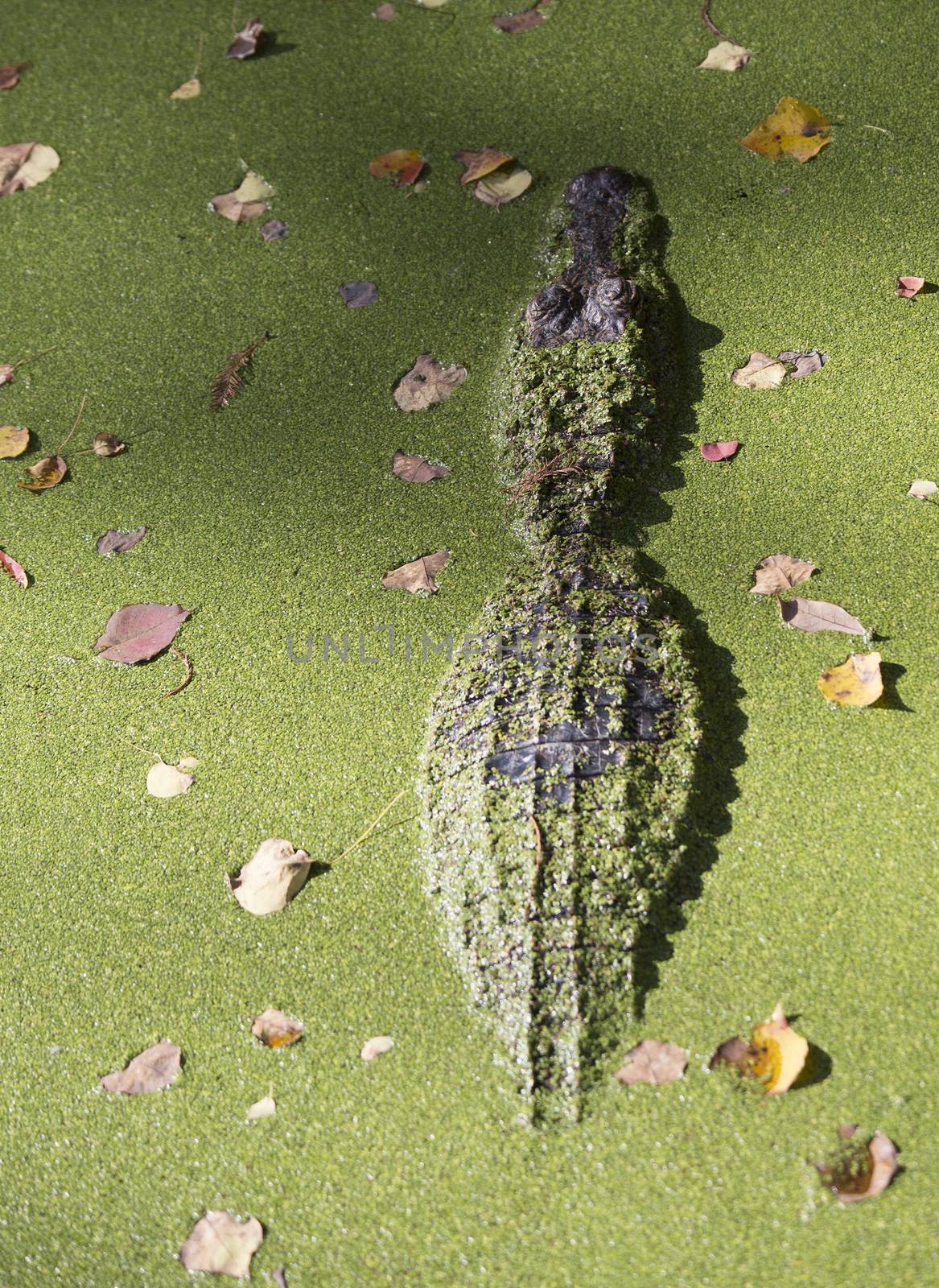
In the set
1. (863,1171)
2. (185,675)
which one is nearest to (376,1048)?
(863,1171)

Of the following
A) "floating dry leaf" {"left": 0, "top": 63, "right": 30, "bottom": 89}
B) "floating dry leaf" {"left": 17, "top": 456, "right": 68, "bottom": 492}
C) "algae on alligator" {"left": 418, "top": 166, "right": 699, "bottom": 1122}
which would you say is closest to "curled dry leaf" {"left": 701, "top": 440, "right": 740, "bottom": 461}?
"algae on alligator" {"left": 418, "top": 166, "right": 699, "bottom": 1122}

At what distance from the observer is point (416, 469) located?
1.97 m

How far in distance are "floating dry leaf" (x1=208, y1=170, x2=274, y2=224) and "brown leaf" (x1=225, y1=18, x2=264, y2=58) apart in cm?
43

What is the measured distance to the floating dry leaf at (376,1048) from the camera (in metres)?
1.40

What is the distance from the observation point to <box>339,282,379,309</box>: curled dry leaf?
219 cm

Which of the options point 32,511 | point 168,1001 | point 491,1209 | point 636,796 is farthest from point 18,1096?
point 32,511

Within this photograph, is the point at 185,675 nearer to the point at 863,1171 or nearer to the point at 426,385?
the point at 426,385

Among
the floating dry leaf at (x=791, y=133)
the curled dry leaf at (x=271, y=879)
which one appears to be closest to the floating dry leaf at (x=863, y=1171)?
the curled dry leaf at (x=271, y=879)

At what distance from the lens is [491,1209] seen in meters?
1.27

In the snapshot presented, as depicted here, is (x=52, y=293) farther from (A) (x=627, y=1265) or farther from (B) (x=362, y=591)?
(A) (x=627, y=1265)

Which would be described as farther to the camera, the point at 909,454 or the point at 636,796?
the point at 909,454

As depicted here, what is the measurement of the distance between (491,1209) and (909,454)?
4.50 ft

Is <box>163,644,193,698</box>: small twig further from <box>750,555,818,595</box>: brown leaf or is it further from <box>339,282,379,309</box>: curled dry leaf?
<box>750,555,818,595</box>: brown leaf

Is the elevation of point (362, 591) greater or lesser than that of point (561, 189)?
lesser
